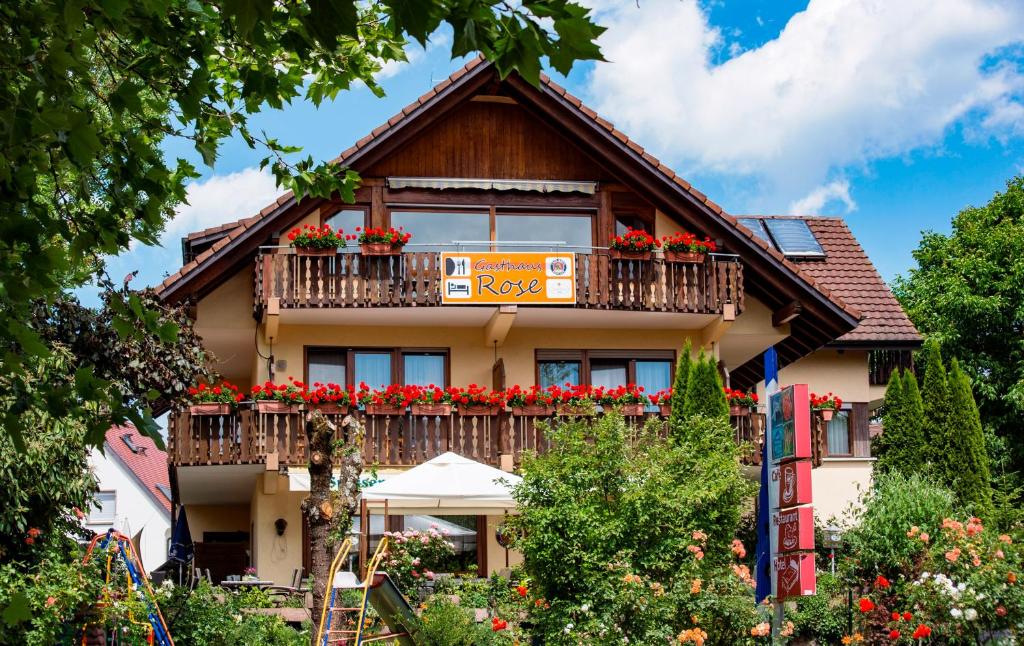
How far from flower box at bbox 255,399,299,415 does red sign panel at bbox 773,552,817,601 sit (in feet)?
31.4

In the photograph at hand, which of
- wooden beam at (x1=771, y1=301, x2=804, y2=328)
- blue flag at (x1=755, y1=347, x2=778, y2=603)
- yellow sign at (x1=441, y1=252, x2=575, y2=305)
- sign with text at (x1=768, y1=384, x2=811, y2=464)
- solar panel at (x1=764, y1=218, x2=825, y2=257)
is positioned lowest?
blue flag at (x1=755, y1=347, x2=778, y2=603)

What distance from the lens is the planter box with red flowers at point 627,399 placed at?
71.5 feet

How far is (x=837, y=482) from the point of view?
28516mm

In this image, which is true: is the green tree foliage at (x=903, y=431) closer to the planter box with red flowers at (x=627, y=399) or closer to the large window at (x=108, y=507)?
the planter box with red flowers at (x=627, y=399)

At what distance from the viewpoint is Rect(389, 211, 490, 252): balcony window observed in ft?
75.2

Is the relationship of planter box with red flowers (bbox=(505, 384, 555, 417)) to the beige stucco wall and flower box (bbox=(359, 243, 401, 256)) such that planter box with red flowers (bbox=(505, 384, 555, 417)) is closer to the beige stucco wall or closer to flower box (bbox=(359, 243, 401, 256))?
flower box (bbox=(359, 243, 401, 256))

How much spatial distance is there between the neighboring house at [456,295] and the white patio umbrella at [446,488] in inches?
110

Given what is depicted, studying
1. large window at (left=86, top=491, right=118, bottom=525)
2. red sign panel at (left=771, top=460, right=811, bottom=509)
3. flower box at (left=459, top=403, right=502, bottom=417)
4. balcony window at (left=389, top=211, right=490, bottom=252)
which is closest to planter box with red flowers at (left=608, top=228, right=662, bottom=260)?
balcony window at (left=389, top=211, right=490, bottom=252)

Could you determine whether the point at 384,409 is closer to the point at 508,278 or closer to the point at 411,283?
the point at 411,283

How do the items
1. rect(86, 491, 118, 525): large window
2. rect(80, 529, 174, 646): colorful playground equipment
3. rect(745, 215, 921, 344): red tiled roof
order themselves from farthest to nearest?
1. rect(86, 491, 118, 525): large window
2. rect(745, 215, 921, 344): red tiled roof
3. rect(80, 529, 174, 646): colorful playground equipment

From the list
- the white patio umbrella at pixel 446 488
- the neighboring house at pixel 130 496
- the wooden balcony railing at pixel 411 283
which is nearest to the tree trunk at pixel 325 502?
the white patio umbrella at pixel 446 488

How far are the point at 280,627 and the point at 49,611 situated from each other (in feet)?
8.30

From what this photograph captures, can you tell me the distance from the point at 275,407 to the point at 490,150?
5.70 metres

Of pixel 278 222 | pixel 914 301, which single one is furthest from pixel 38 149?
pixel 914 301
